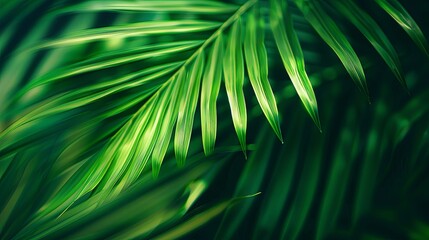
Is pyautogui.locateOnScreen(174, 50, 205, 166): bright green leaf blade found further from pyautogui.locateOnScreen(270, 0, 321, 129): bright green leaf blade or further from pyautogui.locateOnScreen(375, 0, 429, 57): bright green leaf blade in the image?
pyautogui.locateOnScreen(375, 0, 429, 57): bright green leaf blade

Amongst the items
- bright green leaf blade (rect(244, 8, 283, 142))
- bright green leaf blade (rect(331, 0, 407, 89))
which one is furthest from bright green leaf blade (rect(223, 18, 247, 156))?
bright green leaf blade (rect(331, 0, 407, 89))

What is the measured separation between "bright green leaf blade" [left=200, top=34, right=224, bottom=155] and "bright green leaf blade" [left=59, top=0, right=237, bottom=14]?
70 mm

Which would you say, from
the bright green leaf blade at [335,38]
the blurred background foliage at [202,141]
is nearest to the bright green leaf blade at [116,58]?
the blurred background foliage at [202,141]

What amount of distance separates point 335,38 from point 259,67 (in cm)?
9

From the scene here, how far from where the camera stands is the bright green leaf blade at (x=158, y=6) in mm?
669

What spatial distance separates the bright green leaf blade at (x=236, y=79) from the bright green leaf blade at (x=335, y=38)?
0.08 m

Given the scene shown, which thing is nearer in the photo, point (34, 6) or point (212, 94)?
point (212, 94)

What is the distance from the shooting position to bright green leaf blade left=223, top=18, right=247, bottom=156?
568 millimetres

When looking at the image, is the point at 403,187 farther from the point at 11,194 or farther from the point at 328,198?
the point at 11,194

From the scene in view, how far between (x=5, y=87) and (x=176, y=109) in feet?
0.92

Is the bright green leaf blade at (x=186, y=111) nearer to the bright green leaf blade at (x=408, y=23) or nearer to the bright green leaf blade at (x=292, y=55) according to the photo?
the bright green leaf blade at (x=292, y=55)

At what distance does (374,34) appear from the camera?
61cm

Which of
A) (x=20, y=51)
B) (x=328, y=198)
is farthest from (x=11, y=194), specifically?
(x=328, y=198)

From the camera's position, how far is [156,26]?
67 cm
